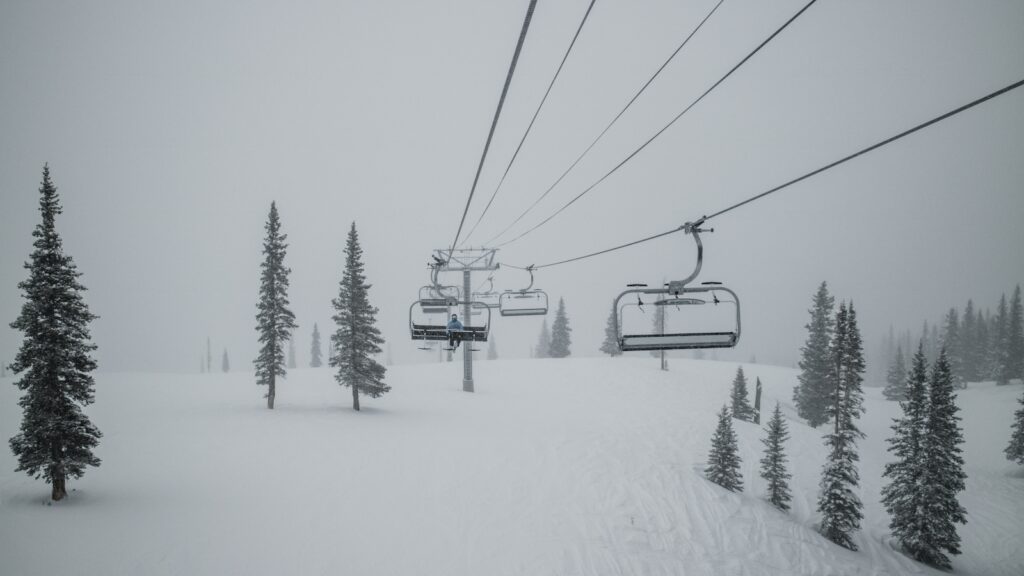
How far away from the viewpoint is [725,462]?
2386 centimetres

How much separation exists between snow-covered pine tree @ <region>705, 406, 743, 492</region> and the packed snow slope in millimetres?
1675

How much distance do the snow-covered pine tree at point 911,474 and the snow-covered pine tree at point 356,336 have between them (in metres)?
30.0

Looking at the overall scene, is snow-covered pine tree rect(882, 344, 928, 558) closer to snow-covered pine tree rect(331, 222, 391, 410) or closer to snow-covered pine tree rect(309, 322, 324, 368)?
snow-covered pine tree rect(331, 222, 391, 410)

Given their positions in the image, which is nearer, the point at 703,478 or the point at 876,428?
the point at 703,478

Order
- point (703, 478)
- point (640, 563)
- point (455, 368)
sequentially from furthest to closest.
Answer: point (455, 368) → point (703, 478) → point (640, 563)

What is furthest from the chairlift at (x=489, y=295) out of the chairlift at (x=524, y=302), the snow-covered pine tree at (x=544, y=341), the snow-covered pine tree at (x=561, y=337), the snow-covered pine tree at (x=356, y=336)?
the snow-covered pine tree at (x=544, y=341)

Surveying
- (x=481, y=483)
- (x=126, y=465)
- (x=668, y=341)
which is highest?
(x=668, y=341)

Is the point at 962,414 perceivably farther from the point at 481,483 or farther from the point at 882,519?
the point at 481,483

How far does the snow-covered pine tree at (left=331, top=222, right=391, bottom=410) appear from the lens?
2786 centimetres

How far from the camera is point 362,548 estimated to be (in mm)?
13750

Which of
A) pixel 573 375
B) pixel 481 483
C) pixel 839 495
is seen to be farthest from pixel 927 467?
pixel 573 375

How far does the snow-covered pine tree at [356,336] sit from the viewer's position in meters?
27.9

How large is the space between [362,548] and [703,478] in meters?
18.5

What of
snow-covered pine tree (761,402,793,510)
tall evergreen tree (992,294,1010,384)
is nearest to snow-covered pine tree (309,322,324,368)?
snow-covered pine tree (761,402,793,510)
